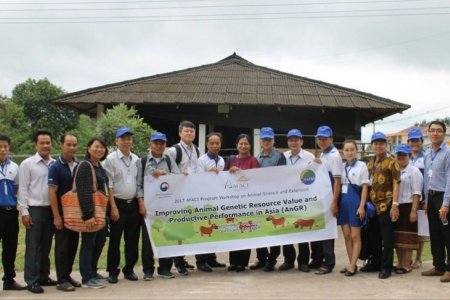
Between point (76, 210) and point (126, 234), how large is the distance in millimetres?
880

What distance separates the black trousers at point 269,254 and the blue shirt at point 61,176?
2695 millimetres

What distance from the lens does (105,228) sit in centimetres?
580

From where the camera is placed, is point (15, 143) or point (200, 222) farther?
point (15, 143)

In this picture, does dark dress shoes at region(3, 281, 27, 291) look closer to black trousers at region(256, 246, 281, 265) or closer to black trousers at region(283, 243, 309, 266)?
black trousers at region(256, 246, 281, 265)

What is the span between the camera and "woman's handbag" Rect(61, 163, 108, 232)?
5.42 meters

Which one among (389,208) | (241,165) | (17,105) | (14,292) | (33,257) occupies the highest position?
(17,105)

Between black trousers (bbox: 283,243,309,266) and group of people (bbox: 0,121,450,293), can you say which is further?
black trousers (bbox: 283,243,309,266)

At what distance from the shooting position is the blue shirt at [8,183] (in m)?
5.50

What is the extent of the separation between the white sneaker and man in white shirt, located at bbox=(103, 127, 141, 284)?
0.70 ft

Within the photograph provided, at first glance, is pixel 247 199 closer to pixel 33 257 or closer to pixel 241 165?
pixel 241 165

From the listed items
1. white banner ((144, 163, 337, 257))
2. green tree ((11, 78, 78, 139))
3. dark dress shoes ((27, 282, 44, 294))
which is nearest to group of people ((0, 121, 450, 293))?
dark dress shoes ((27, 282, 44, 294))

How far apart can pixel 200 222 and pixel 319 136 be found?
1910 millimetres

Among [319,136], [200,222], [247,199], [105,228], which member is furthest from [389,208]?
[105,228]

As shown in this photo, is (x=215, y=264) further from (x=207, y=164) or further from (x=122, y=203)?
(x=122, y=203)
